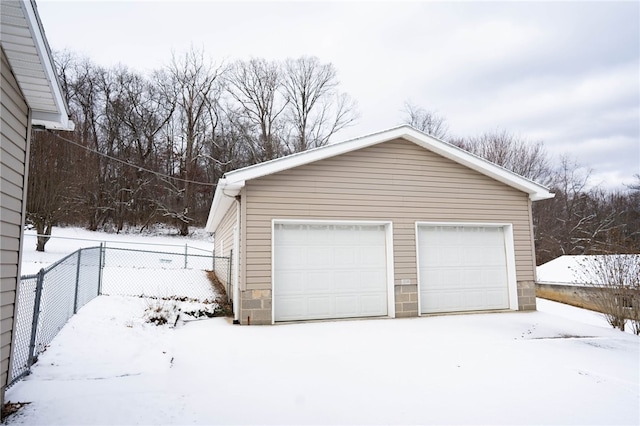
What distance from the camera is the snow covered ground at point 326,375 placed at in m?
3.61

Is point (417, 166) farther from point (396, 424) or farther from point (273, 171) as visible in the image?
point (396, 424)

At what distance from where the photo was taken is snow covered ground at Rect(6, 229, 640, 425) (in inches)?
142

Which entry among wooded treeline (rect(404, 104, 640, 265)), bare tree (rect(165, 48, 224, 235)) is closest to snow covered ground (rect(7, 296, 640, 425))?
bare tree (rect(165, 48, 224, 235))

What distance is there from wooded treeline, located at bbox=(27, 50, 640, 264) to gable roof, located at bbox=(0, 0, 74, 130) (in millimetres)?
18939

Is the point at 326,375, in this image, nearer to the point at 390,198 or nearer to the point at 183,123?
the point at 390,198

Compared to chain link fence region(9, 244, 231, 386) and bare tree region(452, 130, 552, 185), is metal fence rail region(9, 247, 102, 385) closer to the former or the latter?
chain link fence region(9, 244, 231, 386)

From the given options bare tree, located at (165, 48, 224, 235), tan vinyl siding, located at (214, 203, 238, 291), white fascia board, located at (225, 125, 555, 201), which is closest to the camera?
white fascia board, located at (225, 125, 555, 201)

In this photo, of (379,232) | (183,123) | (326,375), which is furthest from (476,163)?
(183,123)

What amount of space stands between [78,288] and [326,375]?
203 inches

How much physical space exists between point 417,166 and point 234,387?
6590 mm

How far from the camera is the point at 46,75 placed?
366 centimetres

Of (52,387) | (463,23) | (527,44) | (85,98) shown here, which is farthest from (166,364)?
(85,98)

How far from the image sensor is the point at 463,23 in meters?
11.9

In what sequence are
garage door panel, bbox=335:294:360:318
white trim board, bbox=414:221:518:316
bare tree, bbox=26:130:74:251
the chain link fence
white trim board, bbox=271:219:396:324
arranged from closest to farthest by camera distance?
the chain link fence < white trim board, bbox=271:219:396:324 < garage door panel, bbox=335:294:360:318 < white trim board, bbox=414:221:518:316 < bare tree, bbox=26:130:74:251
